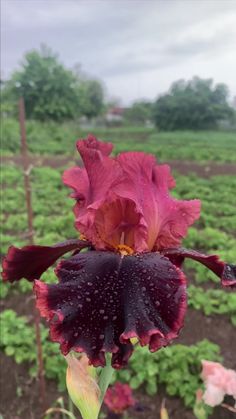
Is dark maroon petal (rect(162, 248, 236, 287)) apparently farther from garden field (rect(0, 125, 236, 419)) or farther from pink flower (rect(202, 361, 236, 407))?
garden field (rect(0, 125, 236, 419))

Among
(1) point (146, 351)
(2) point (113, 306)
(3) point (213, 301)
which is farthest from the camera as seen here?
(3) point (213, 301)

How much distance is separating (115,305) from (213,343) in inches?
112

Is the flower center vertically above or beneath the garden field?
above

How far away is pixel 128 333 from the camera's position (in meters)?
0.70

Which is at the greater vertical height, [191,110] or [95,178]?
[95,178]

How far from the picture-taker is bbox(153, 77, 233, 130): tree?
3128 cm

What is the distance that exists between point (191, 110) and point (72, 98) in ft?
26.7

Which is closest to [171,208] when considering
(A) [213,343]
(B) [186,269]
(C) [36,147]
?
(A) [213,343]

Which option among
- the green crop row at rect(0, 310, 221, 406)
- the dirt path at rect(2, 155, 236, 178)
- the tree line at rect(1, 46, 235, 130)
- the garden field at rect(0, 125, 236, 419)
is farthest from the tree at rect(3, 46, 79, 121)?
the green crop row at rect(0, 310, 221, 406)

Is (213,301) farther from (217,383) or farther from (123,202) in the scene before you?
(123,202)

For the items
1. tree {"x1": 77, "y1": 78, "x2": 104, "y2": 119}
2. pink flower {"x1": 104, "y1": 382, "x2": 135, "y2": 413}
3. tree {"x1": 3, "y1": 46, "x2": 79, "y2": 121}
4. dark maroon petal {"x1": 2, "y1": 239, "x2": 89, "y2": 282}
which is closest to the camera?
dark maroon petal {"x1": 2, "y1": 239, "x2": 89, "y2": 282}

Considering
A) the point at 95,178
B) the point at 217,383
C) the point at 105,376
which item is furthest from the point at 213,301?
the point at 95,178

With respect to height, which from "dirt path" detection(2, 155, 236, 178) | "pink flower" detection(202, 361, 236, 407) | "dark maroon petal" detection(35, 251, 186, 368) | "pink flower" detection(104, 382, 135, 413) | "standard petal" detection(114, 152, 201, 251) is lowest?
"dirt path" detection(2, 155, 236, 178)

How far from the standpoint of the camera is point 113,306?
740mm
